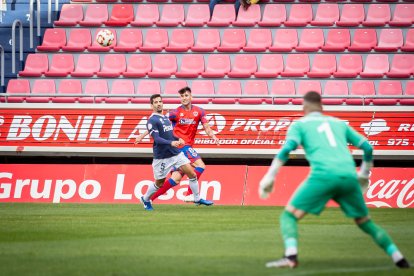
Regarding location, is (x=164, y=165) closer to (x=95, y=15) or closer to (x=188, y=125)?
(x=188, y=125)

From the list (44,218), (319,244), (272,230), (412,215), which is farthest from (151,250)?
(412,215)

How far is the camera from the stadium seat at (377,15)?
Answer: 25.5m

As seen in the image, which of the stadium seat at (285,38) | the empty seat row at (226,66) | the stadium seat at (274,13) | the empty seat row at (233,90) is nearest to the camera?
the empty seat row at (233,90)

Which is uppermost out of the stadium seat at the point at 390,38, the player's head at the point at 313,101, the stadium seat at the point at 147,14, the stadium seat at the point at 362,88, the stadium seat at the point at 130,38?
the stadium seat at the point at 147,14

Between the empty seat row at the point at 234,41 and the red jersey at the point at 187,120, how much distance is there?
20.7 feet

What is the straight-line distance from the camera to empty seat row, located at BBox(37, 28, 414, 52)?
25062mm

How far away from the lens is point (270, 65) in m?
24.8

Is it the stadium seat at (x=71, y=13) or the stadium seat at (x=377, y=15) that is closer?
the stadium seat at (x=377, y=15)

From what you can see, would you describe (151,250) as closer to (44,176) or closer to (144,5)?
(44,176)

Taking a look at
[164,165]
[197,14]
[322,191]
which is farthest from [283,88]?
[322,191]

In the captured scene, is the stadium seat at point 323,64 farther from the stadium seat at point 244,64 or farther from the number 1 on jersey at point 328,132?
the number 1 on jersey at point 328,132

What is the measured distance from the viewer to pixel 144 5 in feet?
88.6

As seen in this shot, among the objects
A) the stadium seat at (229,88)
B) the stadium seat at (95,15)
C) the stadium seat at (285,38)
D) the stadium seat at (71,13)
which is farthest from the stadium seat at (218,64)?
the stadium seat at (71,13)

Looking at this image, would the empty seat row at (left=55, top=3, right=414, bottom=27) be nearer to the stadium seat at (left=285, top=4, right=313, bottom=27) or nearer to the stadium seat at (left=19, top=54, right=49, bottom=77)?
the stadium seat at (left=285, top=4, right=313, bottom=27)
